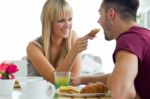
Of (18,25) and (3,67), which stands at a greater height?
(3,67)

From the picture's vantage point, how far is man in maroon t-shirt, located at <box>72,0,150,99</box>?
108cm

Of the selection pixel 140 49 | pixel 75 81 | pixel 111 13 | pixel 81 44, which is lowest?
pixel 75 81

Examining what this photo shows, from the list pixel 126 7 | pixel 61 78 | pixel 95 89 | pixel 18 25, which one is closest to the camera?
pixel 95 89

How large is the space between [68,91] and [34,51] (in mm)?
884

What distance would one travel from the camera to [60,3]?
2082 millimetres

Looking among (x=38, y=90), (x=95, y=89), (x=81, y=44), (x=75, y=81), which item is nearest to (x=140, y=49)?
(x=95, y=89)

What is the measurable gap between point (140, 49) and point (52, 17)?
107 cm

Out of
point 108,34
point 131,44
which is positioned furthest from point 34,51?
point 131,44

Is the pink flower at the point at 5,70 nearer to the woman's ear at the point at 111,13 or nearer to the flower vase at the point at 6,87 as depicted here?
the flower vase at the point at 6,87

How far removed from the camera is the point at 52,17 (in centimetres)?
210

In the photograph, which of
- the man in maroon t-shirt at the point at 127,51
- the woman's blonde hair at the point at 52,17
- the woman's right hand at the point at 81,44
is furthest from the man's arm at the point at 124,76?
the woman's blonde hair at the point at 52,17

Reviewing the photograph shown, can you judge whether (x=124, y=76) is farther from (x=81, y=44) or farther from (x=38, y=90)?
(x=81, y=44)

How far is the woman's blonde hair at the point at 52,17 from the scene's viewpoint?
207 cm

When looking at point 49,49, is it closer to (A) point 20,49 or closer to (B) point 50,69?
(B) point 50,69
